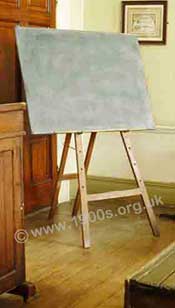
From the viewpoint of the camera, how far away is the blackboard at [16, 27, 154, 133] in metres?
3.96

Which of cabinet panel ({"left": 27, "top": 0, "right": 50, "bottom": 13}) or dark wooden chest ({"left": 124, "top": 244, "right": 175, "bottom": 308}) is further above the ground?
cabinet panel ({"left": 27, "top": 0, "right": 50, "bottom": 13})

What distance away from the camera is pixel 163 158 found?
16.6 feet

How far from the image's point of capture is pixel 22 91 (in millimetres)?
4465

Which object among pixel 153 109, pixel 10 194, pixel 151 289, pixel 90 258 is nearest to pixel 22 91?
pixel 153 109

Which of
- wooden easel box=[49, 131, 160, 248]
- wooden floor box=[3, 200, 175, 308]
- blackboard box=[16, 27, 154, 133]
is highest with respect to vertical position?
blackboard box=[16, 27, 154, 133]

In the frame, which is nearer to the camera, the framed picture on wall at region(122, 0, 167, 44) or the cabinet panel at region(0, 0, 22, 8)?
the cabinet panel at region(0, 0, 22, 8)

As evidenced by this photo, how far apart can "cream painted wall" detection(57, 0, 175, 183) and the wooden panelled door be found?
0.35 m

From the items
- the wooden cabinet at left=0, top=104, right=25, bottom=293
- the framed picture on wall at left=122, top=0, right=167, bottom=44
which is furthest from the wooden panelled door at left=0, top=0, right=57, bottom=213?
the wooden cabinet at left=0, top=104, right=25, bottom=293

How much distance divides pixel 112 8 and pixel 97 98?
1.31m

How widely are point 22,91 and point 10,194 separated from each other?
170 centimetres

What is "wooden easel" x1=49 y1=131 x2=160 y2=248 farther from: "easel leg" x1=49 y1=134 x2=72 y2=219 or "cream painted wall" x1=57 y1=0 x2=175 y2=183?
"cream painted wall" x1=57 y1=0 x2=175 y2=183

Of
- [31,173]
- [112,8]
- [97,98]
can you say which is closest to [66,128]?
[97,98]

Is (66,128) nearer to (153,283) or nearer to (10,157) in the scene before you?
(10,157)

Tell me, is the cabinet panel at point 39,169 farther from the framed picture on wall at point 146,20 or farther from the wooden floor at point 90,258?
the framed picture on wall at point 146,20
